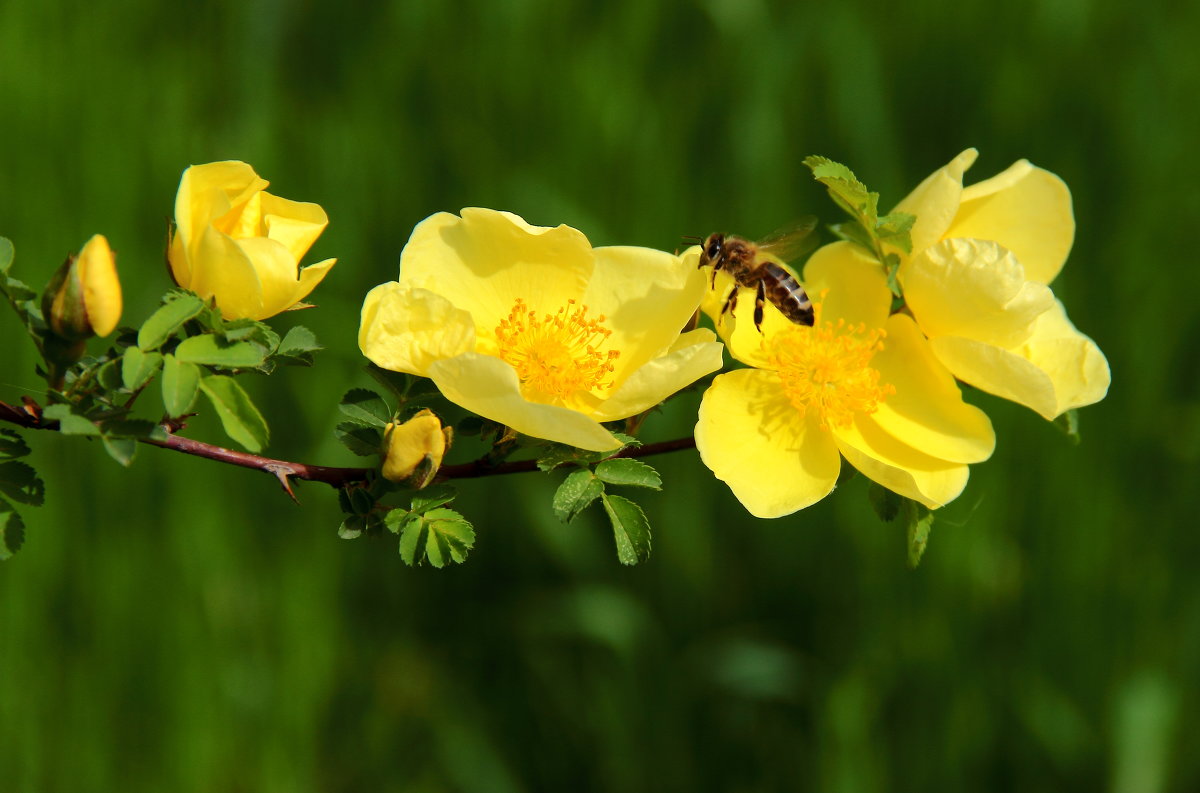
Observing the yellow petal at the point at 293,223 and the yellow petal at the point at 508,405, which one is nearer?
the yellow petal at the point at 508,405

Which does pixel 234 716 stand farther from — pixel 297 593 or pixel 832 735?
pixel 832 735

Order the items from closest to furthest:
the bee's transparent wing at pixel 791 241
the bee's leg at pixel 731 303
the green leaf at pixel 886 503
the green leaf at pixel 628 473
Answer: the green leaf at pixel 628 473 → the green leaf at pixel 886 503 → the bee's leg at pixel 731 303 → the bee's transparent wing at pixel 791 241

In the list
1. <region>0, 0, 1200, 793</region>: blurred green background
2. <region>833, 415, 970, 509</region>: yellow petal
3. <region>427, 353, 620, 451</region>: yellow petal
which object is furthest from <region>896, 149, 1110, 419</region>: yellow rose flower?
<region>0, 0, 1200, 793</region>: blurred green background

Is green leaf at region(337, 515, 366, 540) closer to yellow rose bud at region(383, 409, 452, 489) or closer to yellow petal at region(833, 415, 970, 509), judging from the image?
yellow rose bud at region(383, 409, 452, 489)

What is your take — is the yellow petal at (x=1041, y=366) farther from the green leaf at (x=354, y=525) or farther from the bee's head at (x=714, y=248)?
the green leaf at (x=354, y=525)

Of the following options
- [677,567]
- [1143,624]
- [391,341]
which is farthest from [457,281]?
[1143,624]

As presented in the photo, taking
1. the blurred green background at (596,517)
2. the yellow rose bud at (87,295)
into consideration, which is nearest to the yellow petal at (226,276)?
the yellow rose bud at (87,295)
